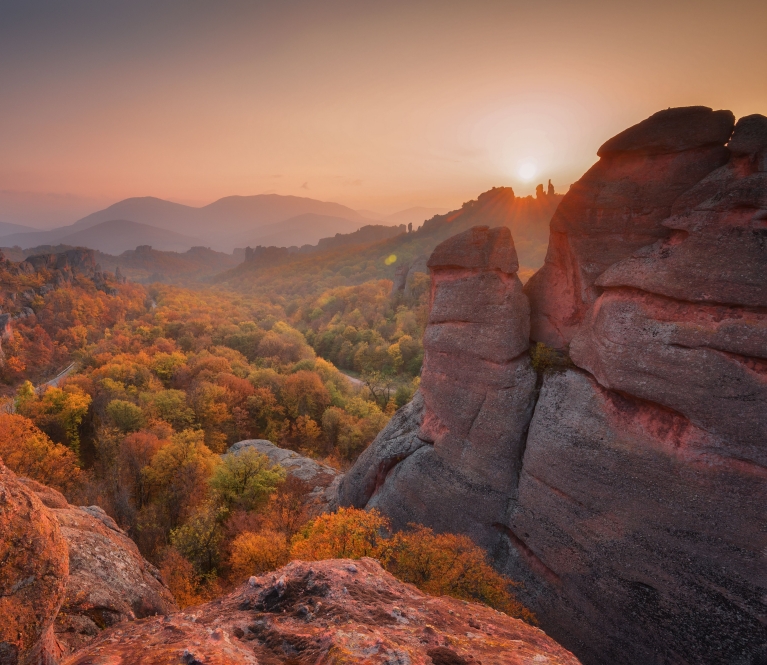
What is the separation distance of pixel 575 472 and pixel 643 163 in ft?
37.8

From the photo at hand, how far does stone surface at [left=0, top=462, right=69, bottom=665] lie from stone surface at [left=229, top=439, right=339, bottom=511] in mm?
17576

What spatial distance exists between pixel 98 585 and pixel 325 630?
25.4ft

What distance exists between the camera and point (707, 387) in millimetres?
11297

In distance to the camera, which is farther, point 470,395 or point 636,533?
point 470,395

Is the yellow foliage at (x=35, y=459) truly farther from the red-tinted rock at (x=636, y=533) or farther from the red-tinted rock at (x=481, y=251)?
the red-tinted rock at (x=636, y=533)

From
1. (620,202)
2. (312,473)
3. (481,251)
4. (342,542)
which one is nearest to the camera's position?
(620,202)

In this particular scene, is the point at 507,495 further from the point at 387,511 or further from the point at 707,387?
the point at 707,387

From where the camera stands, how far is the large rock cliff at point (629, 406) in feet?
36.0

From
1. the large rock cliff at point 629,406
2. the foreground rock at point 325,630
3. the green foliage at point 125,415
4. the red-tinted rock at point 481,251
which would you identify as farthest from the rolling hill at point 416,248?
the foreground rock at point 325,630

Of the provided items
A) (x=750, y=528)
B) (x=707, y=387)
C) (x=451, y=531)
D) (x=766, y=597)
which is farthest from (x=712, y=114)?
(x=451, y=531)

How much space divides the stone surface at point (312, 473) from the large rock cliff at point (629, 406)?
977 centimetres

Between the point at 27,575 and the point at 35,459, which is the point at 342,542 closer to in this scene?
the point at 27,575

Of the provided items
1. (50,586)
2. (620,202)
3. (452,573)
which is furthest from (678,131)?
(50,586)

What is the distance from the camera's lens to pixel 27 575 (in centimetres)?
704
